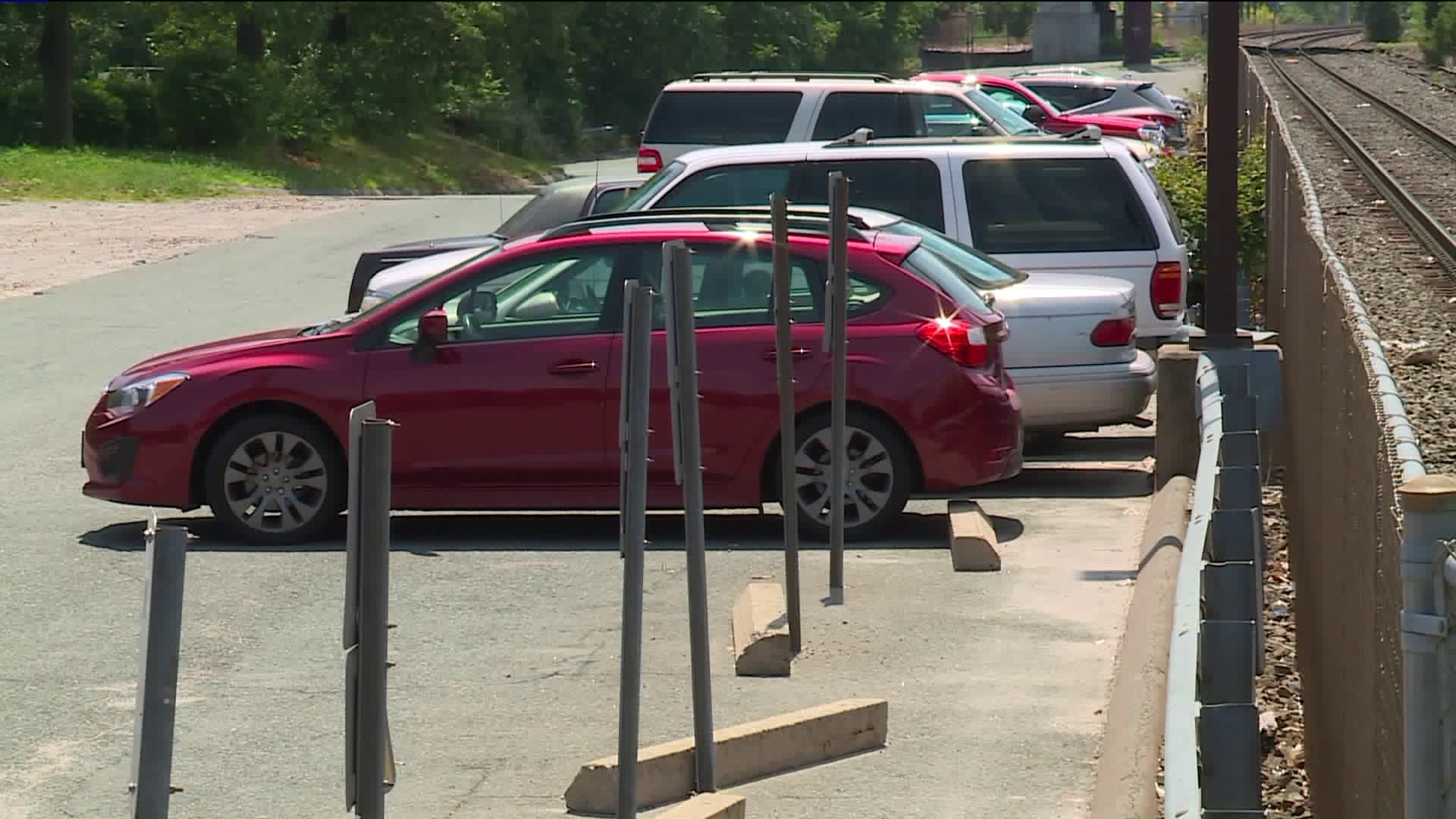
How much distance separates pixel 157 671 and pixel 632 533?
2.12 meters

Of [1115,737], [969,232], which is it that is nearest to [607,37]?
[1115,737]

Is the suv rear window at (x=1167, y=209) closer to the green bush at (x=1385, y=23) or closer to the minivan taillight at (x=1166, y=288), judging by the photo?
the minivan taillight at (x=1166, y=288)

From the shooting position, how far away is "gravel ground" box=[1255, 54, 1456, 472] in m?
7.80

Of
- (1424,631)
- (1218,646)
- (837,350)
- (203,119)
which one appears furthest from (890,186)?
(203,119)

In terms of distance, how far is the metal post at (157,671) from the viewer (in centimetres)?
342

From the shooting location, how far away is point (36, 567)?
9.86m

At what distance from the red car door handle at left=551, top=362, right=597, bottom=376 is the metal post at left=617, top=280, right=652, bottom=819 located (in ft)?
15.9

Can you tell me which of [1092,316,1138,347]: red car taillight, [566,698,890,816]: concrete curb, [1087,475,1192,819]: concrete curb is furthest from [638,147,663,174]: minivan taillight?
[566,698,890,816]: concrete curb

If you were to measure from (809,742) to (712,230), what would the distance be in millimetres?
4495

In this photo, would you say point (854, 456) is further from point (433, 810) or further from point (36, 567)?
point (433, 810)

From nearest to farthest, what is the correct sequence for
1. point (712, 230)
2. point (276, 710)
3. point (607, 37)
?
point (607, 37)
point (276, 710)
point (712, 230)

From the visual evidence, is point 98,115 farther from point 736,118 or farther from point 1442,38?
point 1442,38

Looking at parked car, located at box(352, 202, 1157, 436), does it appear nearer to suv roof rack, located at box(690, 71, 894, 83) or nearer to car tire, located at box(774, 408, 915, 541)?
car tire, located at box(774, 408, 915, 541)

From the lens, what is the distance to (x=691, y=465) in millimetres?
6277
